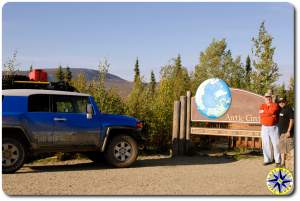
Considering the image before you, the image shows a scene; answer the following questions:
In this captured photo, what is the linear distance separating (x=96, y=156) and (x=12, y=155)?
247cm

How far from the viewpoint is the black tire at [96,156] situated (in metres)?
10.8

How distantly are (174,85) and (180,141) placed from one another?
347 centimetres

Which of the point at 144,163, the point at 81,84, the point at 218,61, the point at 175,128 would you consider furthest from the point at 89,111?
the point at 218,61

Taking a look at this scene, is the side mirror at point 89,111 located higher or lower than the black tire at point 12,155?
higher

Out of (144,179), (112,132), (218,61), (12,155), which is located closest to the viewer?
(144,179)

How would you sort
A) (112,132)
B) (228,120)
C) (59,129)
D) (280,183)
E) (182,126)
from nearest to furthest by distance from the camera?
(280,183), (59,129), (112,132), (228,120), (182,126)

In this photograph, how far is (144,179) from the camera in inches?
352

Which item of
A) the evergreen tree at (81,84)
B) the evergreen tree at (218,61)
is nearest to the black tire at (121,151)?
the evergreen tree at (81,84)

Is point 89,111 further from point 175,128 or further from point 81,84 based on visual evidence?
point 81,84

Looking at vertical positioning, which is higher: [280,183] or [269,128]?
[269,128]

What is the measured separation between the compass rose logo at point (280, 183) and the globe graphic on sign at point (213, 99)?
3.95 meters

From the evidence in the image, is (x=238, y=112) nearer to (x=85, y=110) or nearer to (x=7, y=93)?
(x=85, y=110)

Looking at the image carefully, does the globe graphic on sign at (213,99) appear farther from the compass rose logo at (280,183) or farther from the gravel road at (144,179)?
the compass rose logo at (280,183)

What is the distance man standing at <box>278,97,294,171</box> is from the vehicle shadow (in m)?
1.60
